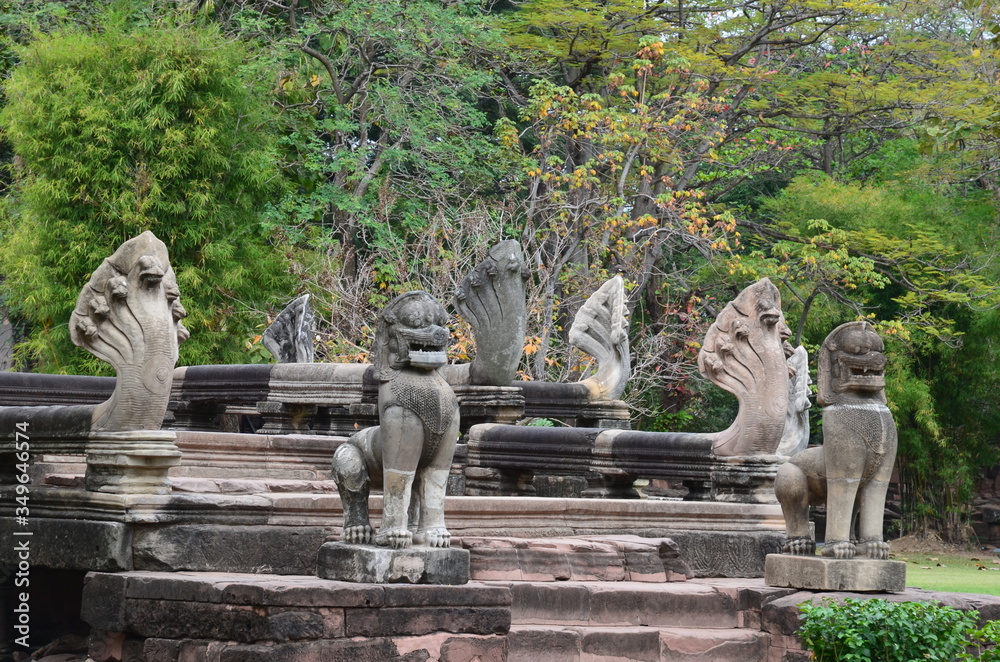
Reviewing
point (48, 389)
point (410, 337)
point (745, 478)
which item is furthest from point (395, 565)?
point (48, 389)

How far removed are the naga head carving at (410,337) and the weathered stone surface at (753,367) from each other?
3378 millimetres

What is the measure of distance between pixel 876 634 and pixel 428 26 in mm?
15230

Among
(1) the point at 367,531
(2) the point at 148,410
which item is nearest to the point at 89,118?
(2) the point at 148,410

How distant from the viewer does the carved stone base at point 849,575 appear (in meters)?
7.15

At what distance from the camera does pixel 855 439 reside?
724 centimetres

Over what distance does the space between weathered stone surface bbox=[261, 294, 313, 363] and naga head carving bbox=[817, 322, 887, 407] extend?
658 centimetres

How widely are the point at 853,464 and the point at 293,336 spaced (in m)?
6.94

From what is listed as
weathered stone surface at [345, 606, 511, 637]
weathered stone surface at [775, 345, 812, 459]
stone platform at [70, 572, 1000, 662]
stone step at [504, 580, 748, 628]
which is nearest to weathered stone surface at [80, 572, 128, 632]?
stone platform at [70, 572, 1000, 662]

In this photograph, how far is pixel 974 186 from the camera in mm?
22891

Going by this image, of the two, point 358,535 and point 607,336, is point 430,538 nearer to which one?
point 358,535

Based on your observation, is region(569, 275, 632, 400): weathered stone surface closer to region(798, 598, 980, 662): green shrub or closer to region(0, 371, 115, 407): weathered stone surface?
region(0, 371, 115, 407): weathered stone surface

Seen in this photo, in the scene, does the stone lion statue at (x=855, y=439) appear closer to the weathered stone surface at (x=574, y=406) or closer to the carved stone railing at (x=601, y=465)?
the carved stone railing at (x=601, y=465)

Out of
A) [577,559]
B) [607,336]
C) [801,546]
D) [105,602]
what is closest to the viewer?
[105,602]

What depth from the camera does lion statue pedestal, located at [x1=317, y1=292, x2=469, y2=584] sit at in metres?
6.07
